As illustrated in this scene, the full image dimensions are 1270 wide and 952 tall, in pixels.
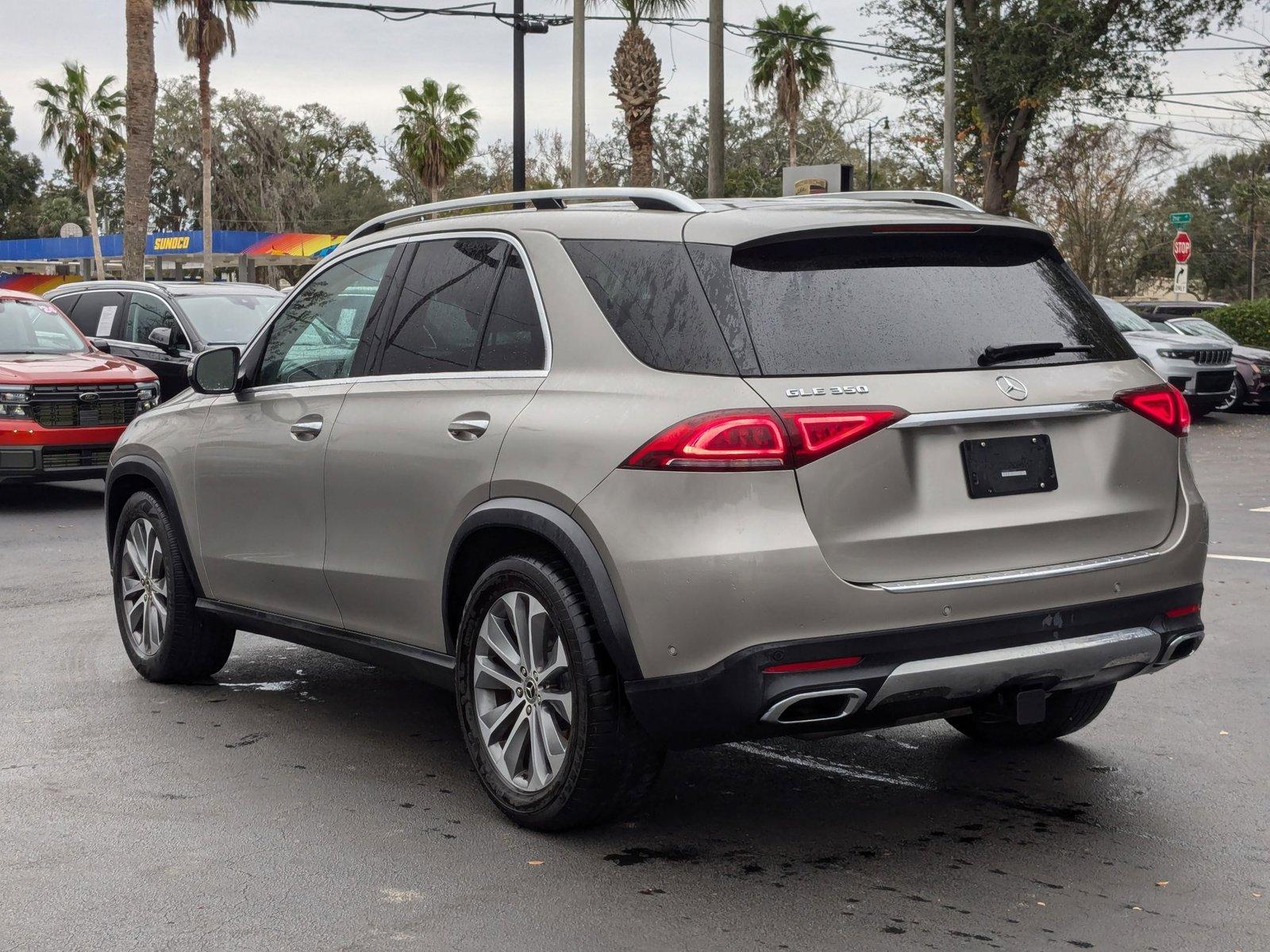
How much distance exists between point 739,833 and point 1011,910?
0.91 m

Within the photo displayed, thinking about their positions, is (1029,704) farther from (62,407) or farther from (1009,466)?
(62,407)

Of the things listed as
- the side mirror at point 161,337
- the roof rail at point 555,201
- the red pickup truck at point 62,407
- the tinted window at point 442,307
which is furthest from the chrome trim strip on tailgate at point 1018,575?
the side mirror at point 161,337

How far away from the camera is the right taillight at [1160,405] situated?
14.6 feet

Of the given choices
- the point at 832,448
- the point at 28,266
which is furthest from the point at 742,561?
the point at 28,266

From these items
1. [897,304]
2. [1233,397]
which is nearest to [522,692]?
[897,304]

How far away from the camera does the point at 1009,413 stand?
4152 millimetres

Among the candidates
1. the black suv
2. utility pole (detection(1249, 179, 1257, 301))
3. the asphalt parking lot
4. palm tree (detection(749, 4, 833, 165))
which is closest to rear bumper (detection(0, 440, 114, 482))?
the black suv

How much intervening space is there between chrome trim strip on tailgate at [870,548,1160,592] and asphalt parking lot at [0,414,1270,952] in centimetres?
81

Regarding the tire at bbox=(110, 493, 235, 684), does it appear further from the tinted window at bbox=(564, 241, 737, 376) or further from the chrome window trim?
the tinted window at bbox=(564, 241, 737, 376)

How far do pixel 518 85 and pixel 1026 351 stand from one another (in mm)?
19208

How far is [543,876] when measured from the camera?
422 cm

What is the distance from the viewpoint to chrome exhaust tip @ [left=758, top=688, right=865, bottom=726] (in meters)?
3.89

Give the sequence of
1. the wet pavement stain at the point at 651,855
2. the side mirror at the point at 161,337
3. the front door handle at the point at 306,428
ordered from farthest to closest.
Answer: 1. the side mirror at the point at 161,337
2. the front door handle at the point at 306,428
3. the wet pavement stain at the point at 651,855

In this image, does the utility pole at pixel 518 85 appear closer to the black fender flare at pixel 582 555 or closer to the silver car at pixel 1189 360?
the silver car at pixel 1189 360
